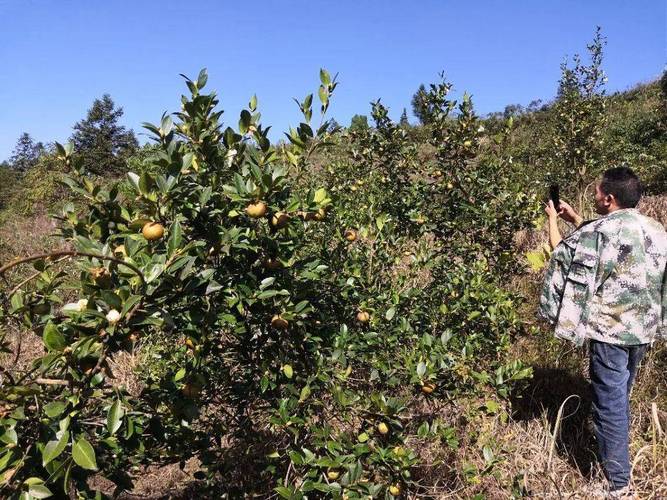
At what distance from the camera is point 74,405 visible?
3.78 feet

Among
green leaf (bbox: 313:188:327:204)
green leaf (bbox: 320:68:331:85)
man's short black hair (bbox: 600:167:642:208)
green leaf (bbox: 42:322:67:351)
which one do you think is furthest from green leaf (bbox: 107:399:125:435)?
man's short black hair (bbox: 600:167:642:208)

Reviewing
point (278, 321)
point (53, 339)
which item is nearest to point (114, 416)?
point (53, 339)

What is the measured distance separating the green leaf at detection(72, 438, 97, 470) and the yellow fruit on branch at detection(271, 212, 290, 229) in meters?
0.79

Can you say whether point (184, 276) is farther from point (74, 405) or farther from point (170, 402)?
point (170, 402)

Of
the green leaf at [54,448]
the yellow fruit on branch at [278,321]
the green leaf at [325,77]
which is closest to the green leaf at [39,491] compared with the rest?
the green leaf at [54,448]

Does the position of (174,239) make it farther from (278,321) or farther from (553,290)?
(553,290)

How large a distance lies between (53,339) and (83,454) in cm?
26

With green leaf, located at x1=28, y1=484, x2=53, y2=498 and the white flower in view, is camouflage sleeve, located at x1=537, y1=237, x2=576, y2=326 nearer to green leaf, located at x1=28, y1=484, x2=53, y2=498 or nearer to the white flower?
the white flower

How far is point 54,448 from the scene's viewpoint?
1.05 m

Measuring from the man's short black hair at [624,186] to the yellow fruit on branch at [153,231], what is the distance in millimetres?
2103

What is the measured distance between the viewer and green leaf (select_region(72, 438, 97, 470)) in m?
1.01

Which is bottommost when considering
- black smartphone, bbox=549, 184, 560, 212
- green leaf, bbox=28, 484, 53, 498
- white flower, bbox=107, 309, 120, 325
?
green leaf, bbox=28, 484, 53, 498

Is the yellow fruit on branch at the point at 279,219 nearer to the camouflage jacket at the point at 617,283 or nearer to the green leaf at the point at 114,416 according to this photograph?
the green leaf at the point at 114,416

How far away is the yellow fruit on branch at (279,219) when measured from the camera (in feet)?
4.96
